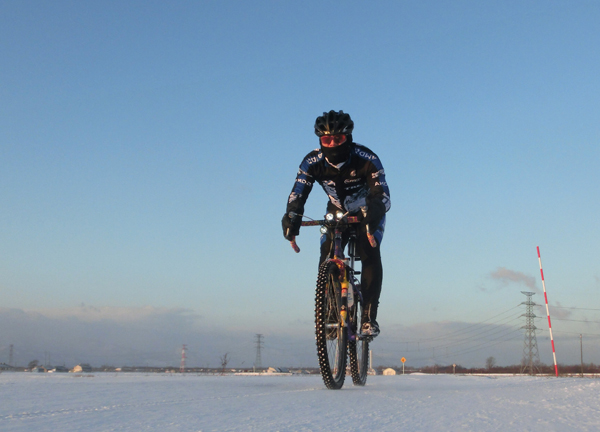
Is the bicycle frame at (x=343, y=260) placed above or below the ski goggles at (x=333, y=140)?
below

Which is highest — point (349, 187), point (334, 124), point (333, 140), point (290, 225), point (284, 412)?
point (334, 124)

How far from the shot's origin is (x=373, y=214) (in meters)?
6.16

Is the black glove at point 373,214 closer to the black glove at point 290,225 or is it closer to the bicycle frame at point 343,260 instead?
the bicycle frame at point 343,260

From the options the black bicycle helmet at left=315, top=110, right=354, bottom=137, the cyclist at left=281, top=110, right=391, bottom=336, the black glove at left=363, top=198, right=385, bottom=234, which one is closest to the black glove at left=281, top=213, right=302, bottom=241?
the cyclist at left=281, top=110, right=391, bottom=336

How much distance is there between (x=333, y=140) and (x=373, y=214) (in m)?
1.00

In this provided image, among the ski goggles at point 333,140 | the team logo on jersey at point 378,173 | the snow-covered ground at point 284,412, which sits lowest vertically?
the snow-covered ground at point 284,412

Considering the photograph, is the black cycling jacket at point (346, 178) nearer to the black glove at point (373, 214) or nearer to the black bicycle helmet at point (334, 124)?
the black glove at point (373, 214)

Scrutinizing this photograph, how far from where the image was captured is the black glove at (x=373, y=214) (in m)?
6.17

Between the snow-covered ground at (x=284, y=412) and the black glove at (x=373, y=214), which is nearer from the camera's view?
the snow-covered ground at (x=284, y=412)

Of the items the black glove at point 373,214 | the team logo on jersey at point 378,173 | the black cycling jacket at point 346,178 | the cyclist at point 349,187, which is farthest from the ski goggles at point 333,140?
the black glove at point 373,214

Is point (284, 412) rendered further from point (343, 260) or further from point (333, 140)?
point (333, 140)

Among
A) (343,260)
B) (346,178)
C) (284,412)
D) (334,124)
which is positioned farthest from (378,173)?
(284,412)

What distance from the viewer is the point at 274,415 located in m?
3.08

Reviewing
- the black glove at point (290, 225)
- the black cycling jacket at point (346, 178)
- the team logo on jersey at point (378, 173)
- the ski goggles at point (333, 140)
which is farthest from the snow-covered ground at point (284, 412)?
the ski goggles at point (333, 140)
